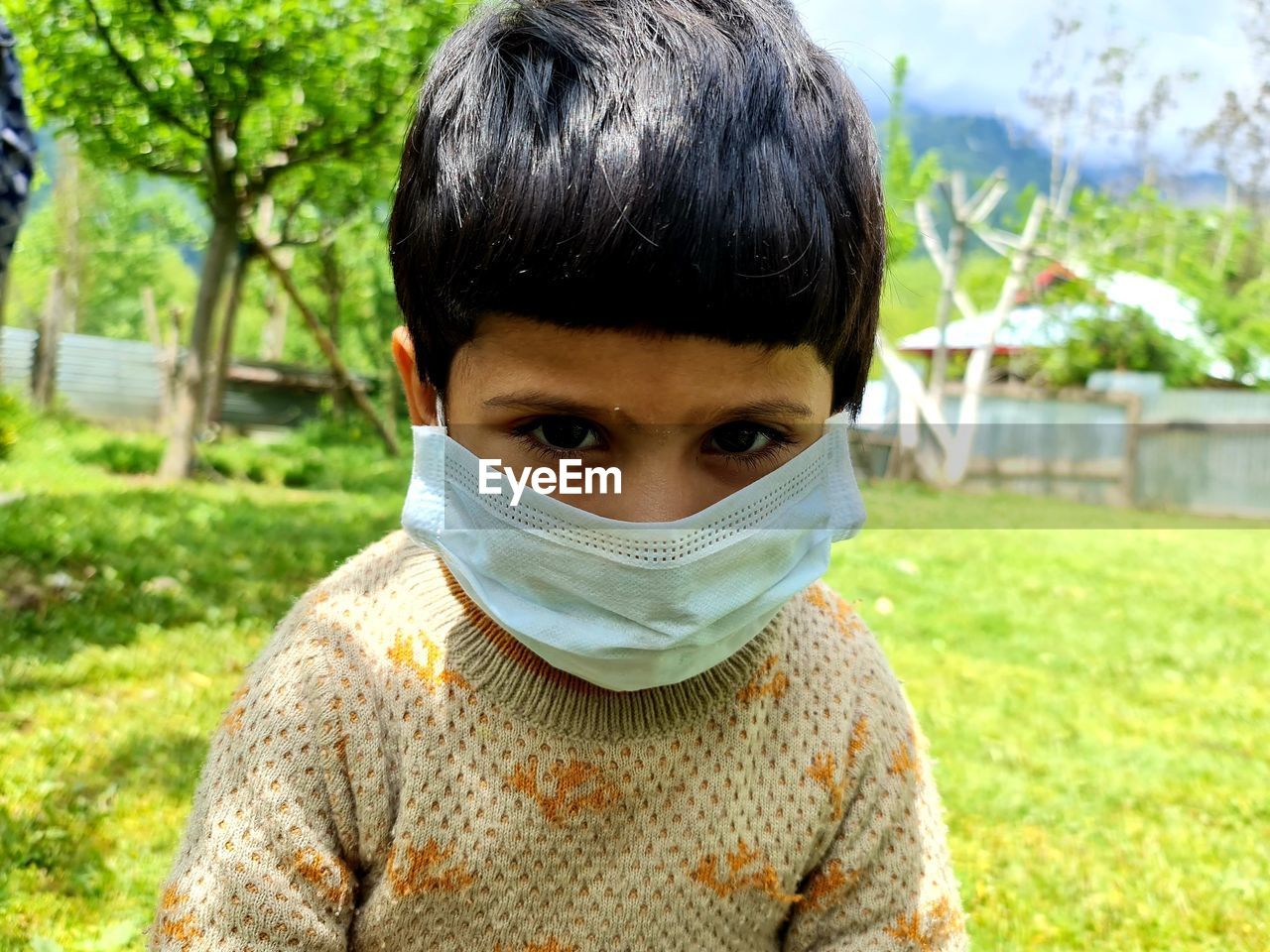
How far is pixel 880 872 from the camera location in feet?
4.42

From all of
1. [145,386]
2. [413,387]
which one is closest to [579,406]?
[413,387]

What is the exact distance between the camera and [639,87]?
1.12m

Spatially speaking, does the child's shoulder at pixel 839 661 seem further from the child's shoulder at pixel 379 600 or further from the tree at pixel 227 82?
the tree at pixel 227 82

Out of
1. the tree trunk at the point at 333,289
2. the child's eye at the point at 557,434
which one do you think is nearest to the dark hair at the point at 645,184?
the child's eye at the point at 557,434

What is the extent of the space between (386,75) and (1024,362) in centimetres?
1196

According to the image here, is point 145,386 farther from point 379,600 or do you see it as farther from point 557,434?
point 557,434

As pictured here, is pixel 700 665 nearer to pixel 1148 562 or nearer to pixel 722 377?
pixel 722 377

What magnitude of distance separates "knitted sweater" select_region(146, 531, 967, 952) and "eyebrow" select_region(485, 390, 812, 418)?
1.04ft

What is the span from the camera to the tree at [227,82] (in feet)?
18.7

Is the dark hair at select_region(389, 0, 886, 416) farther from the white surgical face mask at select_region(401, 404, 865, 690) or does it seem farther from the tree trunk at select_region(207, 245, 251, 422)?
the tree trunk at select_region(207, 245, 251, 422)

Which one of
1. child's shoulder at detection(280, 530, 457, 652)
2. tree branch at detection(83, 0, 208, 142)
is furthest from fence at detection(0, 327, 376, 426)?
child's shoulder at detection(280, 530, 457, 652)

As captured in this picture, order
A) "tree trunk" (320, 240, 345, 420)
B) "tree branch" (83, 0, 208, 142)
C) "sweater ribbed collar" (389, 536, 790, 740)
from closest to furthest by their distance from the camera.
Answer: "sweater ribbed collar" (389, 536, 790, 740)
"tree branch" (83, 0, 208, 142)
"tree trunk" (320, 240, 345, 420)

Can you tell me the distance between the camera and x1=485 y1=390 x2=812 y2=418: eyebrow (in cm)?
110

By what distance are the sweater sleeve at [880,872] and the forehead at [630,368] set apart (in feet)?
1.71
